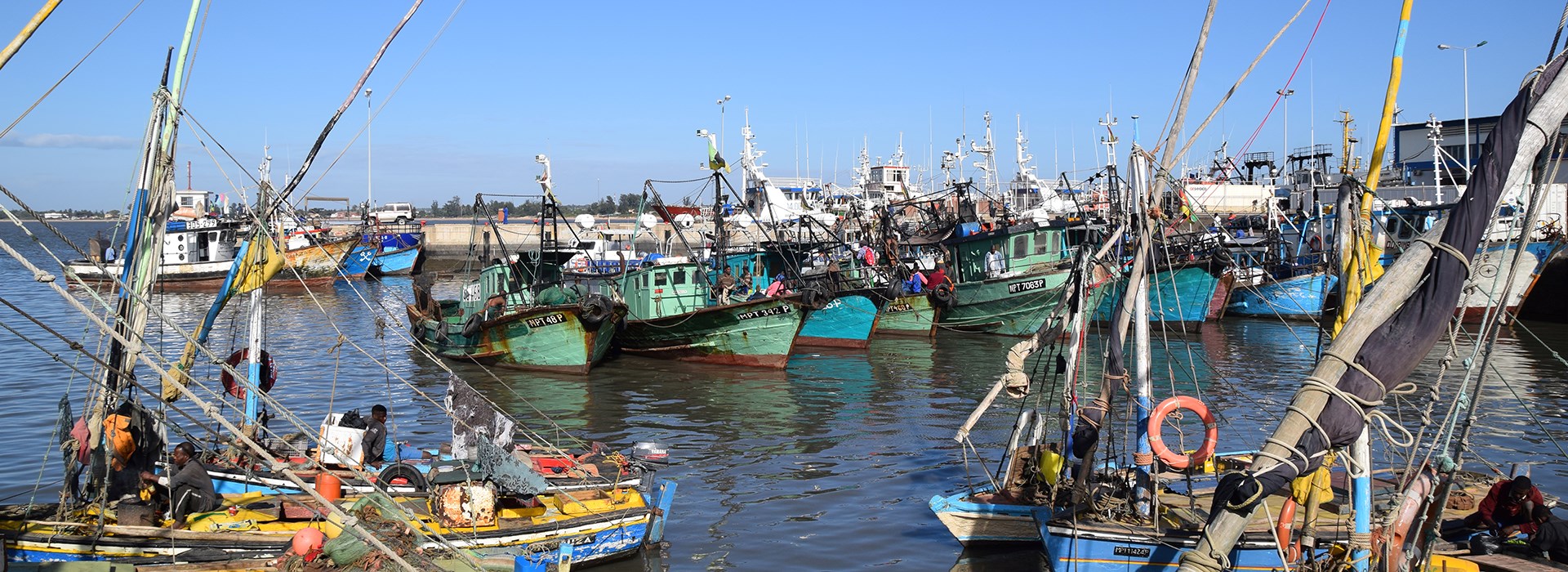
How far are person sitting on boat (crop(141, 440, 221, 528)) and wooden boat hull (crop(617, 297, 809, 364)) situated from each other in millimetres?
14446

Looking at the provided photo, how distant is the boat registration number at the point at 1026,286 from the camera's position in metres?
28.7

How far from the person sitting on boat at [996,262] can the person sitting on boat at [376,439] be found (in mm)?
20243

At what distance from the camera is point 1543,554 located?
920 centimetres

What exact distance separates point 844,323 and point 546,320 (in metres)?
7.70

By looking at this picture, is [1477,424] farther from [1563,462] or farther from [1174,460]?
[1174,460]

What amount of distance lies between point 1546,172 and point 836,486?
9907 mm

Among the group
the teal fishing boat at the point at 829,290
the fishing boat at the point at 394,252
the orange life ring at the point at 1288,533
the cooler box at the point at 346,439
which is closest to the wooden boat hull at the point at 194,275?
the fishing boat at the point at 394,252

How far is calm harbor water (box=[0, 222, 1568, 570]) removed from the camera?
41.3 feet

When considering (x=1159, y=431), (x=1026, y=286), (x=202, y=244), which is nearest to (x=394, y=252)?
(x=202, y=244)

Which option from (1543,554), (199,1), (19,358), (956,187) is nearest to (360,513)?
(199,1)

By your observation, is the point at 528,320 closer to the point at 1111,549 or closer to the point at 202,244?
the point at 1111,549

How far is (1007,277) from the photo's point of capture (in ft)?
95.9

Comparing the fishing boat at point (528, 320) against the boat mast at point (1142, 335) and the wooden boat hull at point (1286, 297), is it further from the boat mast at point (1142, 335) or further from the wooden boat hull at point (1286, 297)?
the wooden boat hull at point (1286, 297)

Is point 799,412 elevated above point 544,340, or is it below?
below
